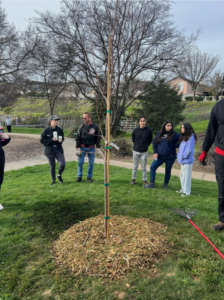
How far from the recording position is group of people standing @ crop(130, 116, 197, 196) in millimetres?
5117

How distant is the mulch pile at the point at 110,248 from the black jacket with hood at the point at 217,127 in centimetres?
160

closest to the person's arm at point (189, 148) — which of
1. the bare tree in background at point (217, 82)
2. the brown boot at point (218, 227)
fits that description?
the brown boot at point (218, 227)

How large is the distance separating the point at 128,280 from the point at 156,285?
302 mm

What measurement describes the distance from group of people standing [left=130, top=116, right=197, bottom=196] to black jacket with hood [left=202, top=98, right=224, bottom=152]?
1417 mm

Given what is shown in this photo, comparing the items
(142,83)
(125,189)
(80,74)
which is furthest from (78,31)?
(125,189)

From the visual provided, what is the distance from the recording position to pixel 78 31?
13859mm

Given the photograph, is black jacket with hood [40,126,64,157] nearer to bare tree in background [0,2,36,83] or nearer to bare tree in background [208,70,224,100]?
bare tree in background [0,2,36,83]

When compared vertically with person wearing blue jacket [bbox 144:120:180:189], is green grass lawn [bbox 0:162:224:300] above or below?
below

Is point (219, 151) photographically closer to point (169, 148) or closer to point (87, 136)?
point (169, 148)

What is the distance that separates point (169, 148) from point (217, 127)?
2.01 metres

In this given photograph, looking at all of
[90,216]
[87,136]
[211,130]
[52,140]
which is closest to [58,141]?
[52,140]

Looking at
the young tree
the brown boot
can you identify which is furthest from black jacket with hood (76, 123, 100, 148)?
the young tree

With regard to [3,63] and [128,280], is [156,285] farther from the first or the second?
[3,63]

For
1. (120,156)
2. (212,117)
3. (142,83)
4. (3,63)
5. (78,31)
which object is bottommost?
(120,156)
